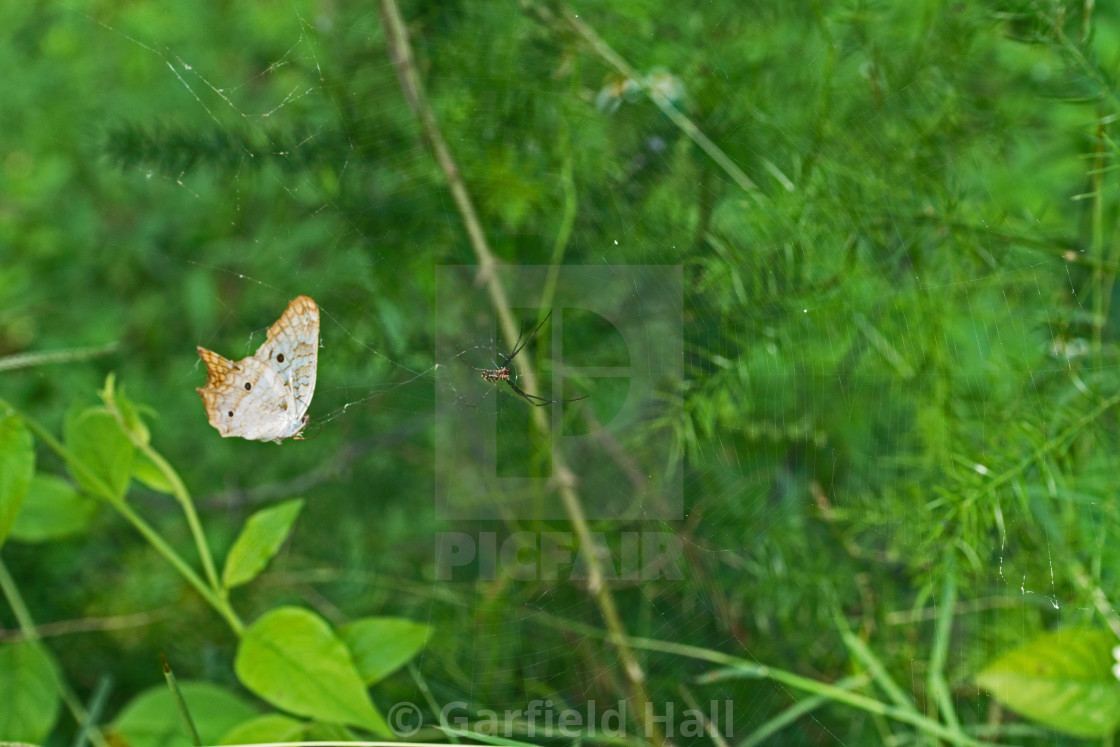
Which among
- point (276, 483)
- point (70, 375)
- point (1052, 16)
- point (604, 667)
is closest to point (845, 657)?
point (604, 667)

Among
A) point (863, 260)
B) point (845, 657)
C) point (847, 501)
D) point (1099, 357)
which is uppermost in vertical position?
point (863, 260)

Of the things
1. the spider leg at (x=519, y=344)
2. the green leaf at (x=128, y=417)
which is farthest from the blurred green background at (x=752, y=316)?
the green leaf at (x=128, y=417)

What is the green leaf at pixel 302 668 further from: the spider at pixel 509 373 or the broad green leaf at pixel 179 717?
the spider at pixel 509 373

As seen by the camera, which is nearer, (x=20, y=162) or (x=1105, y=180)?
(x=1105, y=180)

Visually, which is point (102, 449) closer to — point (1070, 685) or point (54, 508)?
point (54, 508)

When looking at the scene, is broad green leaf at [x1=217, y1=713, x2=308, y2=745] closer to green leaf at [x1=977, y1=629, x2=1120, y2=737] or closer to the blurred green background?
the blurred green background

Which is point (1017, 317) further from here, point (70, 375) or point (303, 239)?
point (70, 375)
